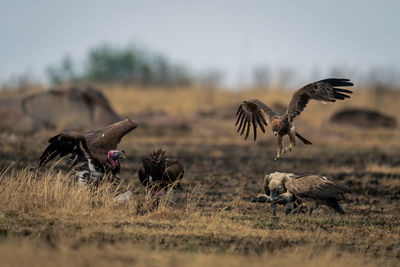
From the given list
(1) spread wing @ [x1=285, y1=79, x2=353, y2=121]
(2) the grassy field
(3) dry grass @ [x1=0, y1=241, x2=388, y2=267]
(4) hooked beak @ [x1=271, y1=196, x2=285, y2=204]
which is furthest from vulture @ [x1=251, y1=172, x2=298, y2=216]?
(3) dry grass @ [x1=0, y1=241, x2=388, y2=267]

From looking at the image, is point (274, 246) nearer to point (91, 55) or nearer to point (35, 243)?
point (35, 243)

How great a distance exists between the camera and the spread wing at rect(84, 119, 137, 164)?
25.3 feet

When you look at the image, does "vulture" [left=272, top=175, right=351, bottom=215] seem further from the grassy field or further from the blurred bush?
the blurred bush

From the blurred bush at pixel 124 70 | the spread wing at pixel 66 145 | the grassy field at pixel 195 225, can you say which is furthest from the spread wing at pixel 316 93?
the blurred bush at pixel 124 70

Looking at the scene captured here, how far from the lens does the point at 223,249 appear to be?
534 centimetres

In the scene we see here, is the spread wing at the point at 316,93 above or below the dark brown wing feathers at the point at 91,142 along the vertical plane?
above

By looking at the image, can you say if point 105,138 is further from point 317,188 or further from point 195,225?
point 317,188

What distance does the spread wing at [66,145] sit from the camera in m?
7.05

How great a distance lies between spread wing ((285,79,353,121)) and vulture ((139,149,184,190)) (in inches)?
78.7

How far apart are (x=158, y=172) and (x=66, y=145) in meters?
1.32

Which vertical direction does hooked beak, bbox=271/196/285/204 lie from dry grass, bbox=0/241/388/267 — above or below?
below

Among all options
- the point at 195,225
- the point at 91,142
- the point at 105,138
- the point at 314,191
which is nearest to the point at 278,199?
the point at 314,191

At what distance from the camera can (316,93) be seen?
7891mm

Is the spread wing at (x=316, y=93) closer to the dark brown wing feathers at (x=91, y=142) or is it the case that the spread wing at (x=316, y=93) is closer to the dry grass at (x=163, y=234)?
the dry grass at (x=163, y=234)
